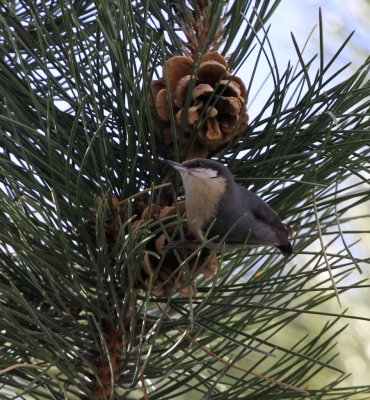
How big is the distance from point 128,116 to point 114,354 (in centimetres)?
26

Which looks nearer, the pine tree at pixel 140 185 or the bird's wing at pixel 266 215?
the pine tree at pixel 140 185

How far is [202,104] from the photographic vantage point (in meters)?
0.86

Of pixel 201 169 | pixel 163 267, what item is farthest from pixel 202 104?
pixel 163 267

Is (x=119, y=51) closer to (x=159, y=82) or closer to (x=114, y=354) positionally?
(x=159, y=82)

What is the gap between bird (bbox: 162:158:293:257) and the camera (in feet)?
2.76

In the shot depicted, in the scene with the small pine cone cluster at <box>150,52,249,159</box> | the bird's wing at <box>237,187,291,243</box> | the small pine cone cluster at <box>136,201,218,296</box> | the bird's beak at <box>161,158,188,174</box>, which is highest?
the small pine cone cluster at <box>150,52,249,159</box>

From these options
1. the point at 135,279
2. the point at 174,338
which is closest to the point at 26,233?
the point at 135,279

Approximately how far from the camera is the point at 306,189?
874 millimetres

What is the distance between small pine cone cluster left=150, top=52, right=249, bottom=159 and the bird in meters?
0.03

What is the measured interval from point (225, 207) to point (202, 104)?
15 cm

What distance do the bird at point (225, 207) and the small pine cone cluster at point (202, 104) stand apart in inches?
1.2

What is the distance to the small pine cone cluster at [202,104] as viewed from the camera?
0.85m

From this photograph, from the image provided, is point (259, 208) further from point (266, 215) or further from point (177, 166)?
point (177, 166)

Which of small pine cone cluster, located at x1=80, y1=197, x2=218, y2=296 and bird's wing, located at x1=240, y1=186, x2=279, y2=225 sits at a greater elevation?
bird's wing, located at x1=240, y1=186, x2=279, y2=225
